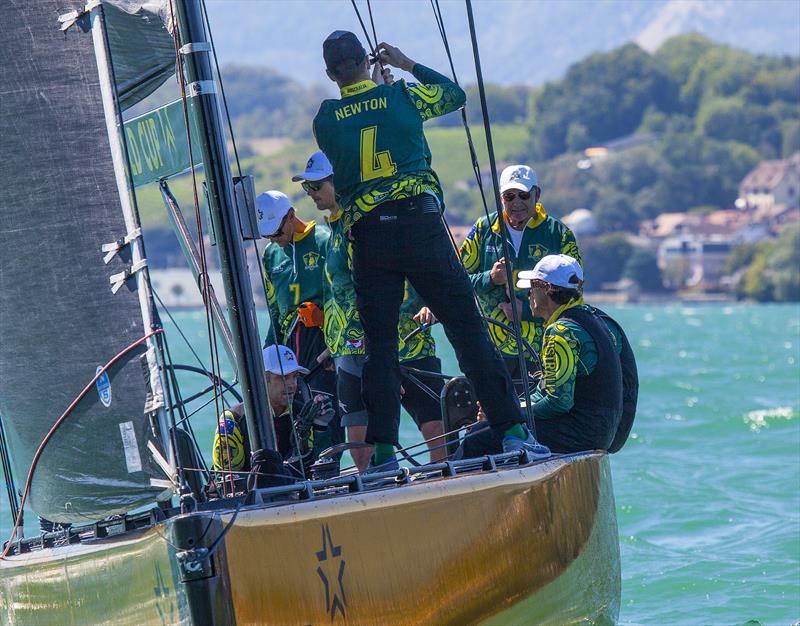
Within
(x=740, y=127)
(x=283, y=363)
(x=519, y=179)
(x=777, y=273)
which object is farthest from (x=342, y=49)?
(x=740, y=127)

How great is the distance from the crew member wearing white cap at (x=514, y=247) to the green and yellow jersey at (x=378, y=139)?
1265 mm

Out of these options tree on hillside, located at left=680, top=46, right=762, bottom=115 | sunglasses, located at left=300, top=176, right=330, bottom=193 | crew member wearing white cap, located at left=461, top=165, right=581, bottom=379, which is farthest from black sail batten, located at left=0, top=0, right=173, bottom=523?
tree on hillside, located at left=680, top=46, right=762, bottom=115

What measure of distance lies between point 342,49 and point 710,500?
7.29 m

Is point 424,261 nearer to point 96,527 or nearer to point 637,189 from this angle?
point 96,527

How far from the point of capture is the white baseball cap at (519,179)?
21.6 ft

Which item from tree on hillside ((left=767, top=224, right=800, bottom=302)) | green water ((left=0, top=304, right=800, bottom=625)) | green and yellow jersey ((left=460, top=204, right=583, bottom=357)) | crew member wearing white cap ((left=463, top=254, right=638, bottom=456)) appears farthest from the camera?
tree on hillside ((left=767, top=224, right=800, bottom=302))

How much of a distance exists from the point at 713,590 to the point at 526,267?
2.39 meters

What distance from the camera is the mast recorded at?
486 cm

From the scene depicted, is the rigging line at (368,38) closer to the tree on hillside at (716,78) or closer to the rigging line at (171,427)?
the rigging line at (171,427)

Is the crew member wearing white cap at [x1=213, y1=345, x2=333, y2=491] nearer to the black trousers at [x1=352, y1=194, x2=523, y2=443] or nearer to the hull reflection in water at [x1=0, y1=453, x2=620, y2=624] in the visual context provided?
the black trousers at [x1=352, y1=194, x2=523, y2=443]

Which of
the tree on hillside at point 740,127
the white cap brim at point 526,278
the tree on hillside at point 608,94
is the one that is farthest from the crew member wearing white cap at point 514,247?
the tree on hillside at point 608,94

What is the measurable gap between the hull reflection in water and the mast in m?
0.50

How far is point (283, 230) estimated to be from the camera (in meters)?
6.62

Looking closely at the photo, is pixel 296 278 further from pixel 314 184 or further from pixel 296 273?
pixel 314 184
